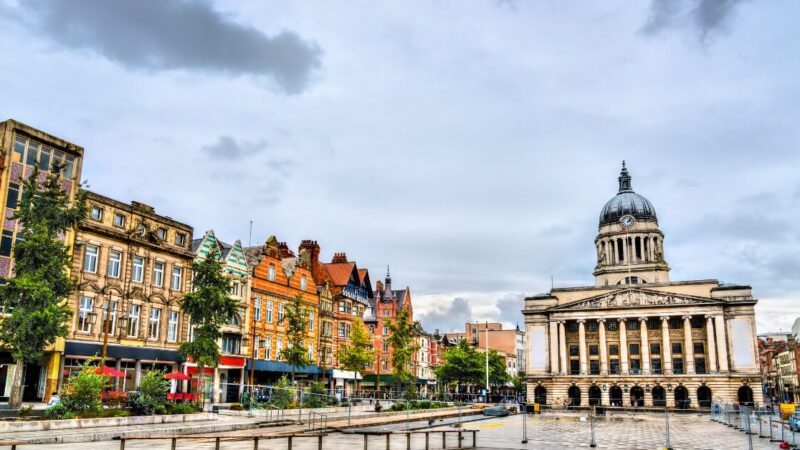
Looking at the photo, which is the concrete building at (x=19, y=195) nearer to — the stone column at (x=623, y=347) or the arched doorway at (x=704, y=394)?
the stone column at (x=623, y=347)

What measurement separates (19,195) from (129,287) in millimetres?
10419

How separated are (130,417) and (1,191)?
18754mm

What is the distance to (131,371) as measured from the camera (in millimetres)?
48906

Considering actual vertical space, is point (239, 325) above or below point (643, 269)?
below

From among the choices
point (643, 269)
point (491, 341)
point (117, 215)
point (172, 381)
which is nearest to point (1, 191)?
point (117, 215)

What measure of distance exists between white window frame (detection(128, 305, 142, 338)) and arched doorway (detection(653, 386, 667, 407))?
81.1 metres

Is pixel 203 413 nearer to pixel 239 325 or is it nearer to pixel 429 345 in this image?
pixel 239 325

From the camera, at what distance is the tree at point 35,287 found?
103ft

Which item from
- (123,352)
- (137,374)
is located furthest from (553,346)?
(123,352)

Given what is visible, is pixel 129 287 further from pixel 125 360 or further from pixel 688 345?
pixel 688 345

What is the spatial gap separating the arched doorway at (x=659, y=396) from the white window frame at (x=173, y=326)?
77.2 m

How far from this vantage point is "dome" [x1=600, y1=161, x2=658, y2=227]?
417ft

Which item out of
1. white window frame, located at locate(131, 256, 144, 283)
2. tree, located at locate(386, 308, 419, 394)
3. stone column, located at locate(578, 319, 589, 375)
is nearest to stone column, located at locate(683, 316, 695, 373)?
stone column, located at locate(578, 319, 589, 375)

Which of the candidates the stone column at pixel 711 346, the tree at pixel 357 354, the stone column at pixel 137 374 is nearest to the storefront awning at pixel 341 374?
the tree at pixel 357 354
